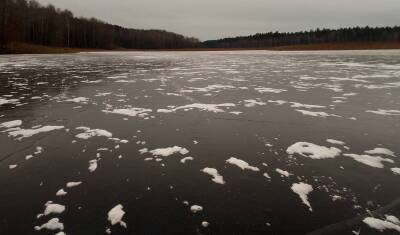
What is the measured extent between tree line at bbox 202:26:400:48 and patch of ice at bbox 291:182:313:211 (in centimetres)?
10815

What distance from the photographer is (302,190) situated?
10.9 ft

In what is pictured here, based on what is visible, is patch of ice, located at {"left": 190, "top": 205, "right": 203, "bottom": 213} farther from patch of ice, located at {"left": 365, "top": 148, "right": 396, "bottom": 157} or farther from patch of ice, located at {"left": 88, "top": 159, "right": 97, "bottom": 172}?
patch of ice, located at {"left": 365, "top": 148, "right": 396, "bottom": 157}

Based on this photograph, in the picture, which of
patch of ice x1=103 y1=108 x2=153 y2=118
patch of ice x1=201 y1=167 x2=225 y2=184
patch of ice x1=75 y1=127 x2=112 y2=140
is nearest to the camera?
patch of ice x1=201 y1=167 x2=225 y2=184

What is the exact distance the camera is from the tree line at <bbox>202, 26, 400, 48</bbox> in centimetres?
10450

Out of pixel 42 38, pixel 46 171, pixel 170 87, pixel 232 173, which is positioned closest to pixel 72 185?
pixel 46 171

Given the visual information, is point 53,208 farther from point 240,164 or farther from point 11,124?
point 11,124

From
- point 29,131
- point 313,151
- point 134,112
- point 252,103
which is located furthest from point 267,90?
point 29,131

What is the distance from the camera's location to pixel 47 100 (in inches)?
328

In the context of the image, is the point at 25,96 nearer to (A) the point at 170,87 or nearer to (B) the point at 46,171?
(A) the point at 170,87

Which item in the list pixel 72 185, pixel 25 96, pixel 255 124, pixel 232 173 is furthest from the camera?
pixel 25 96

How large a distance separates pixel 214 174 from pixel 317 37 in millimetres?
133246

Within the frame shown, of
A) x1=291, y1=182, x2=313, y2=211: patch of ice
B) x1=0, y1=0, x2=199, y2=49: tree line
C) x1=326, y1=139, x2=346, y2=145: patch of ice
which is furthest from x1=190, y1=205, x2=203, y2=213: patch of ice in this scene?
x1=0, y1=0, x2=199, y2=49: tree line

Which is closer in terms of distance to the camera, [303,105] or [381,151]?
[381,151]

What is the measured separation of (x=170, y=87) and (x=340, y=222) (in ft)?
28.2
